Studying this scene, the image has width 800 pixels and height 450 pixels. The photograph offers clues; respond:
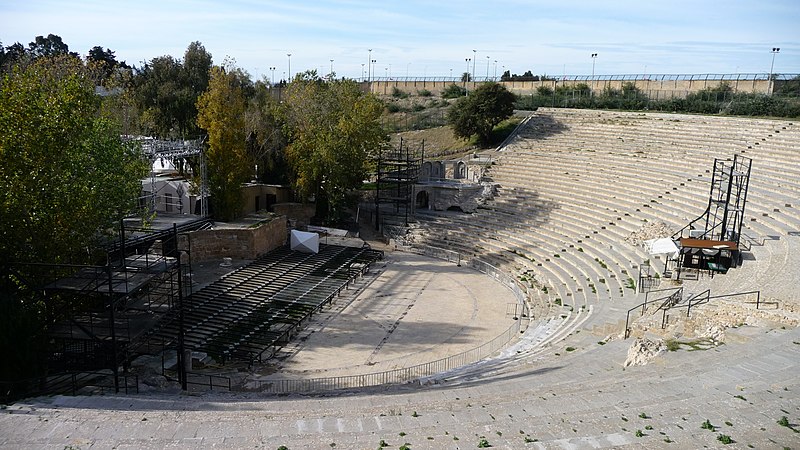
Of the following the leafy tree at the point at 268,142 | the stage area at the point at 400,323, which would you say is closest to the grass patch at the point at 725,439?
the stage area at the point at 400,323

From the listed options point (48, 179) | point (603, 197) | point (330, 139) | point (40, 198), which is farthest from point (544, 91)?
point (40, 198)

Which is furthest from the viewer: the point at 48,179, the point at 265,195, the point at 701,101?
the point at 701,101

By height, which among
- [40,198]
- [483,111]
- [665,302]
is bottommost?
[665,302]

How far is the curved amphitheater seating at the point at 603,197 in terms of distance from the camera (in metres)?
23.4

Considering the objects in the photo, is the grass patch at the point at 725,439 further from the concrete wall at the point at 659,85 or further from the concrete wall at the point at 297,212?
the concrete wall at the point at 659,85

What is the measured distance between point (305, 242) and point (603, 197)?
1516cm

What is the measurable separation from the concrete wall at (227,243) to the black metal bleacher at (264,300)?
0.74 m

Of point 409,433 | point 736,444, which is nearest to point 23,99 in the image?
point 409,433

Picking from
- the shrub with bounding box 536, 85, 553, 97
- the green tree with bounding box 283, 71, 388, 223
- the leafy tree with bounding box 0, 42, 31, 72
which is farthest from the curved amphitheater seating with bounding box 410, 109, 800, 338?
the leafy tree with bounding box 0, 42, 31, 72

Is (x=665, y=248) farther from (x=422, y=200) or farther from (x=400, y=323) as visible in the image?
(x=422, y=200)

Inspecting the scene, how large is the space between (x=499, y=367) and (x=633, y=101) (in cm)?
3744

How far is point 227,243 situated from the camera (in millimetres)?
28078

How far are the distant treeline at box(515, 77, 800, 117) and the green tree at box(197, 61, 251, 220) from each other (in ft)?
93.0

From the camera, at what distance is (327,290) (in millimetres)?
24703
